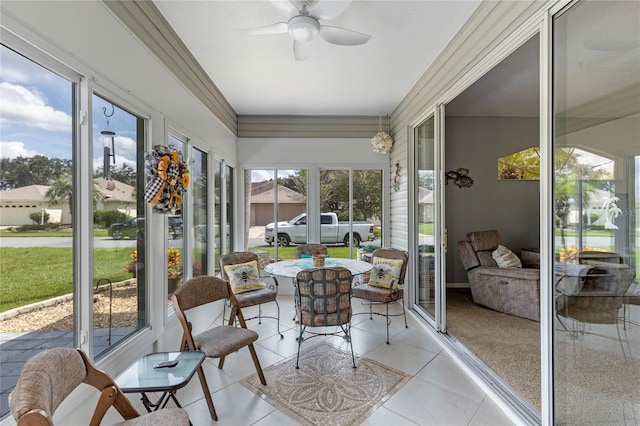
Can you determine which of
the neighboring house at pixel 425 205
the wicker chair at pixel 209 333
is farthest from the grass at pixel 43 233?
the neighboring house at pixel 425 205

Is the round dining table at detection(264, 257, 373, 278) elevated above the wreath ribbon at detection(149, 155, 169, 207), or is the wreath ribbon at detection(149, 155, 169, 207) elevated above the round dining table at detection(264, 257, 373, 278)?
the wreath ribbon at detection(149, 155, 169, 207)

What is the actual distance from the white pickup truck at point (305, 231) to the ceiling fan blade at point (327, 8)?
3.31 meters

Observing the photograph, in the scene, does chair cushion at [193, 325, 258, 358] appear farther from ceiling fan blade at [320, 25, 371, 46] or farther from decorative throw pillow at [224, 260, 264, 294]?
ceiling fan blade at [320, 25, 371, 46]

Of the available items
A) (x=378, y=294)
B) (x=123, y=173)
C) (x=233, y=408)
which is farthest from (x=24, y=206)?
(x=378, y=294)

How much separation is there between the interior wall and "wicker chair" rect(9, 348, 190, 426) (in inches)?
198

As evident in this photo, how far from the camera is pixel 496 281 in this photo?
394cm

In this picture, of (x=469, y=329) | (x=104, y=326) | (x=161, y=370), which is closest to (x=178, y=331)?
(x=104, y=326)

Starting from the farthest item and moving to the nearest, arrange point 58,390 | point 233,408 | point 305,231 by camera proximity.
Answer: point 305,231 → point 233,408 → point 58,390

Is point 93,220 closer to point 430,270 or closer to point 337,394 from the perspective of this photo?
point 337,394

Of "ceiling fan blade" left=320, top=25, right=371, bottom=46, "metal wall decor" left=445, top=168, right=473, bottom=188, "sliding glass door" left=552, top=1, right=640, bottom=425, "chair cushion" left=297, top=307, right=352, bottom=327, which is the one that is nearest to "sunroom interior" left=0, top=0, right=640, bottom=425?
"sliding glass door" left=552, top=1, right=640, bottom=425

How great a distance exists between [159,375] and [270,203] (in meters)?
3.58

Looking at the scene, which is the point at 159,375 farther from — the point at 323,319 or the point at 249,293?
the point at 249,293

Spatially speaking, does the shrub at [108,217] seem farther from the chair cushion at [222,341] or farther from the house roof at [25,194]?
the chair cushion at [222,341]

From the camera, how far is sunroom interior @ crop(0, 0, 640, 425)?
1.48 meters
